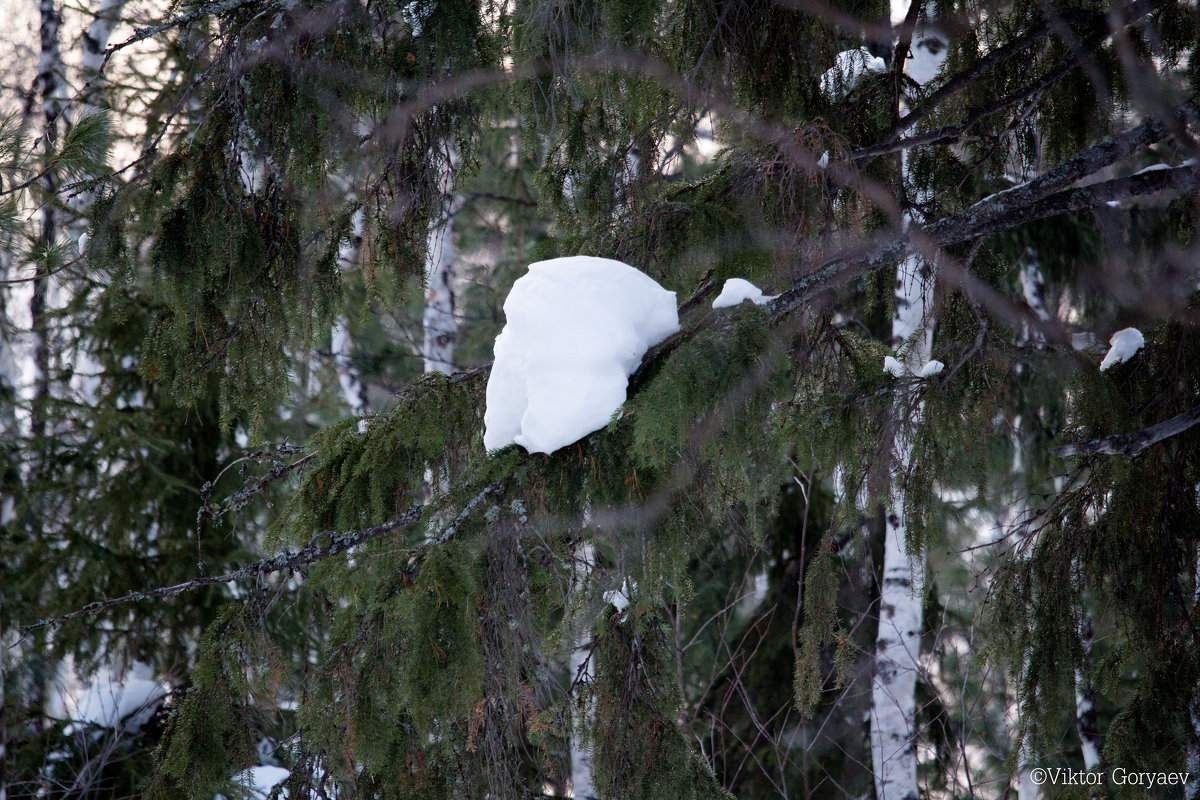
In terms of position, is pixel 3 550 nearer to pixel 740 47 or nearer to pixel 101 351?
pixel 101 351

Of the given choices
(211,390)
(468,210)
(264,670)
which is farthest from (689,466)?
(468,210)

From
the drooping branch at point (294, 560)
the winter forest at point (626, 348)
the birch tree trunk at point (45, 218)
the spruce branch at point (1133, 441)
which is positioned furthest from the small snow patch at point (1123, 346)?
the birch tree trunk at point (45, 218)

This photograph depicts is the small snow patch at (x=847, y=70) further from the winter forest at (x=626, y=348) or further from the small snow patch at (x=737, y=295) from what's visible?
the small snow patch at (x=737, y=295)

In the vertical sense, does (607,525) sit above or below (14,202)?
below

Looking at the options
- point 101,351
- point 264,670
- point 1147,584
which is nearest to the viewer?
point 264,670

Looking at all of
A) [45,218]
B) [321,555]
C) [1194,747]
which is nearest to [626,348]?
[321,555]

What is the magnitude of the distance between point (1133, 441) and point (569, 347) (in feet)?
6.01

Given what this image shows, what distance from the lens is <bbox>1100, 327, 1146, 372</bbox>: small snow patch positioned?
A: 3189 mm

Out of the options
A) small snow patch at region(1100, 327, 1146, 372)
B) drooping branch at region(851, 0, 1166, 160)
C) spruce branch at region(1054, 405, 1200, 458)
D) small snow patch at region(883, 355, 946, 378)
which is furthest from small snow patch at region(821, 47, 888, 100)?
spruce branch at region(1054, 405, 1200, 458)

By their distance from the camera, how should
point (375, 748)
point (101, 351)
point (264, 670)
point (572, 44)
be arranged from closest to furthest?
1. point (375, 748)
2. point (264, 670)
3. point (572, 44)
4. point (101, 351)

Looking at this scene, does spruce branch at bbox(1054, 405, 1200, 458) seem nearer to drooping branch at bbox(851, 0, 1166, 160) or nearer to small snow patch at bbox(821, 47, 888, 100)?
drooping branch at bbox(851, 0, 1166, 160)

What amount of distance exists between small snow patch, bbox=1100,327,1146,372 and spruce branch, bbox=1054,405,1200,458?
0.38 meters

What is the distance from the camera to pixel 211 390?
5.90 m

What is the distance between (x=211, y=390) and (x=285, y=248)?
3138 mm
